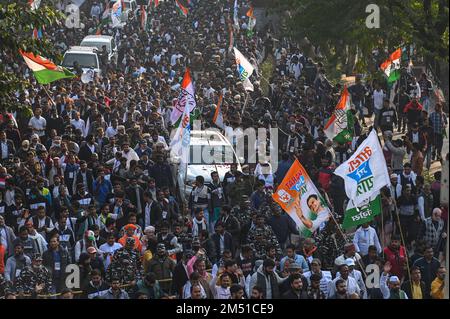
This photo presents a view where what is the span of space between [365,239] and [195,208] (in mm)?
3334

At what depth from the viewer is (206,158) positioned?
2406 cm

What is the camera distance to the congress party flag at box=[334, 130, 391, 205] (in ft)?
56.6

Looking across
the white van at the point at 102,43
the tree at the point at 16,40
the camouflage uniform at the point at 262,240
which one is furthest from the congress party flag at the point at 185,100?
the white van at the point at 102,43

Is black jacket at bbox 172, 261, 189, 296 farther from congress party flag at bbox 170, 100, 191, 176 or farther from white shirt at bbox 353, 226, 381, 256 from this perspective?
congress party flag at bbox 170, 100, 191, 176

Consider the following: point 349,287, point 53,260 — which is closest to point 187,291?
point 349,287

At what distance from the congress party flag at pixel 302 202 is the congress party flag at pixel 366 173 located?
1.57 ft

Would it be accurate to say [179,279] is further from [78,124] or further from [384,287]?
[78,124]

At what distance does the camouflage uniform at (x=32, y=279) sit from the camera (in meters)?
16.6

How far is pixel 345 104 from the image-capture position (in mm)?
25531

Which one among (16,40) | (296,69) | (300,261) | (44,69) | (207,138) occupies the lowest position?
(300,261)

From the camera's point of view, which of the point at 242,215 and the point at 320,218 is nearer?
the point at 320,218
